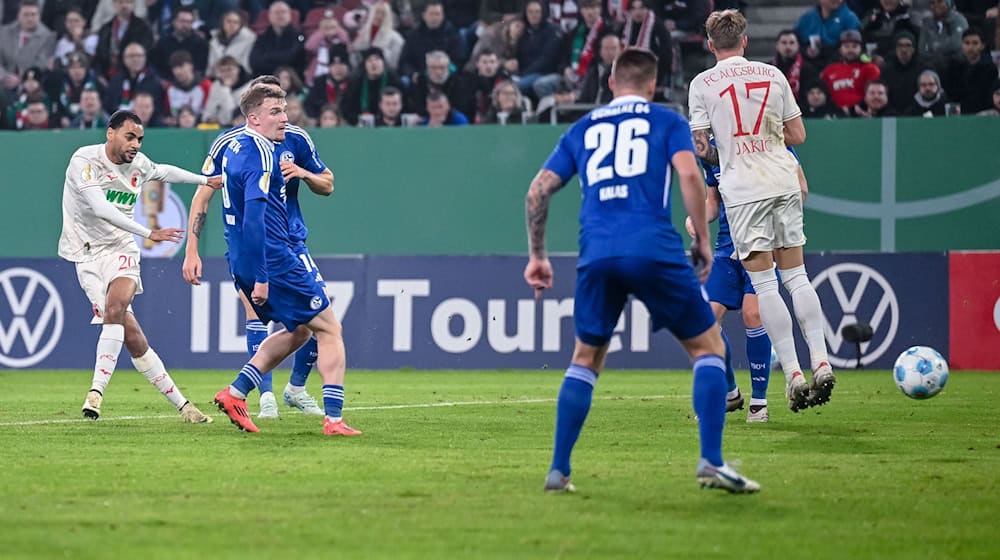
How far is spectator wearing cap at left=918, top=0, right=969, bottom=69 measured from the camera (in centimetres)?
1809

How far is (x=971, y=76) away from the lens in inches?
704

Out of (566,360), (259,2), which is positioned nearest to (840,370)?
(566,360)

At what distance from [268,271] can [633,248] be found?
3427 millimetres

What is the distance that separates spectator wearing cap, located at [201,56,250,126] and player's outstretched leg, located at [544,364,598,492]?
13891mm

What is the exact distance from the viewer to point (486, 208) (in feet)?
59.3

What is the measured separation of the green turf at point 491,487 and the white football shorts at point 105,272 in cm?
90

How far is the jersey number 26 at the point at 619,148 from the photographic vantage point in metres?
6.40

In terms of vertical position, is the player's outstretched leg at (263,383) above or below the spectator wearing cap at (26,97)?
below

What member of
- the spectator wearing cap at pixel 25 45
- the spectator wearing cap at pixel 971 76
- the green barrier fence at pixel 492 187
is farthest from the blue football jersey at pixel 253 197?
the spectator wearing cap at pixel 25 45

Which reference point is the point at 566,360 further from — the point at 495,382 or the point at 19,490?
the point at 19,490

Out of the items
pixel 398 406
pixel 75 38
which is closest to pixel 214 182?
pixel 398 406

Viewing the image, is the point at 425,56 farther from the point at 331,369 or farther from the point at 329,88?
the point at 331,369

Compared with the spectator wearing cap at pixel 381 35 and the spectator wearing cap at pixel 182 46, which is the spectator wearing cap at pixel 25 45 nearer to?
the spectator wearing cap at pixel 182 46

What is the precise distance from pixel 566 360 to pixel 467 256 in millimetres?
1651
